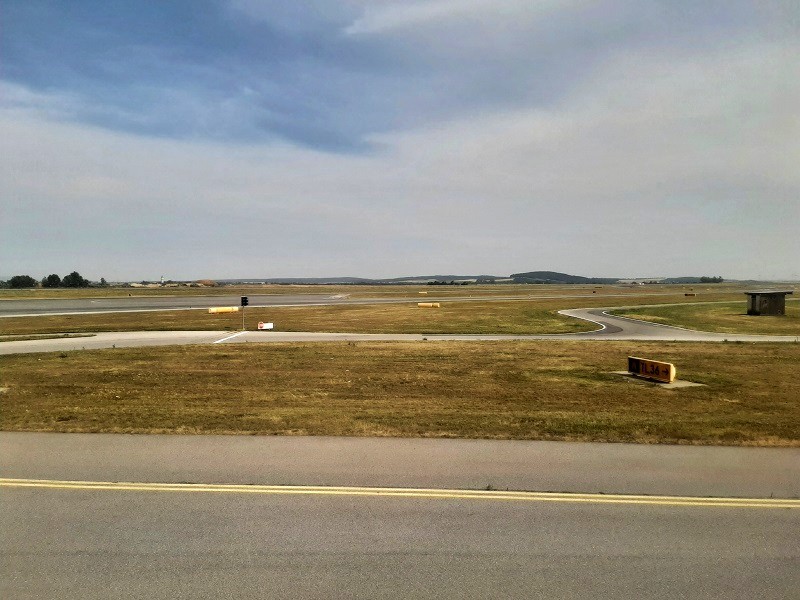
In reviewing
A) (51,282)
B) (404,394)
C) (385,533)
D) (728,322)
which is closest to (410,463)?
(385,533)

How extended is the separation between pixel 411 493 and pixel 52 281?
511ft

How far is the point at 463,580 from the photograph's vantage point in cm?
467

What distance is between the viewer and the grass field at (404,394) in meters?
10.2

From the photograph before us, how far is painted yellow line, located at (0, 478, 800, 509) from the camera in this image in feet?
21.2

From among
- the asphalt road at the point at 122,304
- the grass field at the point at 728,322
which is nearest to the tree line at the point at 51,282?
the asphalt road at the point at 122,304

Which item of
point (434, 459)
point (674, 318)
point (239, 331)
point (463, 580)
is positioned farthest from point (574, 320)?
point (463, 580)

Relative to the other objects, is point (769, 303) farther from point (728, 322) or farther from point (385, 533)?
point (385, 533)

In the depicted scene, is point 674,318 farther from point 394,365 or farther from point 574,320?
point 394,365

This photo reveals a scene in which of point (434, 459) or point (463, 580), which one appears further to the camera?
point (434, 459)

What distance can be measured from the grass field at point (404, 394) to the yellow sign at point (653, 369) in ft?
2.42

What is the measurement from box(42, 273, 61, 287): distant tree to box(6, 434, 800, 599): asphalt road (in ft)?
493

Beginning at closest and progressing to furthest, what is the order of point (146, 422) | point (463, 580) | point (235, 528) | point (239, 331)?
point (463, 580), point (235, 528), point (146, 422), point (239, 331)

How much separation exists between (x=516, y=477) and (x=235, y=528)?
12.9ft

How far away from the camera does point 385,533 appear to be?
18.1 ft
